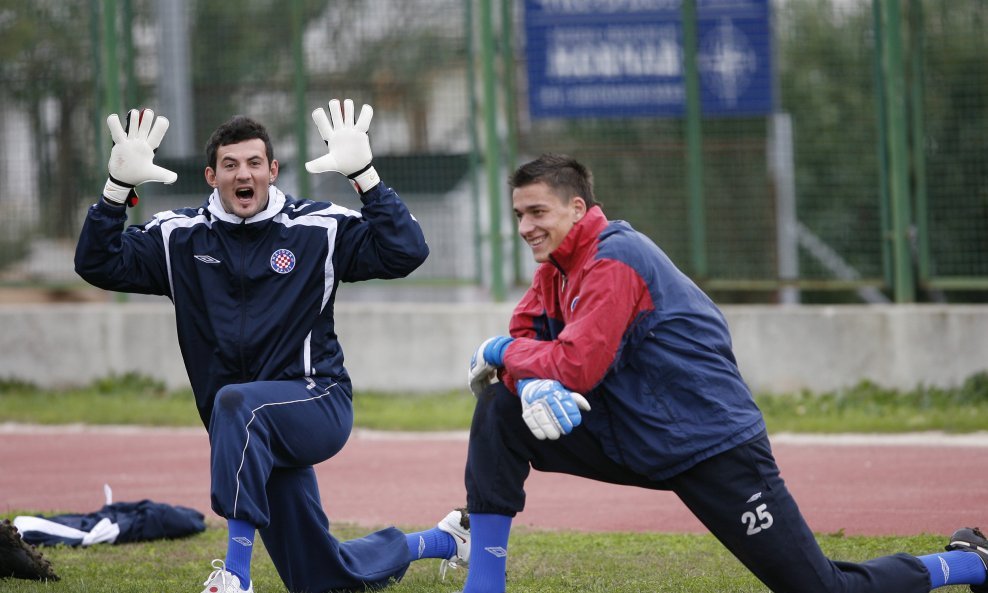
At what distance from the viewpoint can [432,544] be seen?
5.50 meters

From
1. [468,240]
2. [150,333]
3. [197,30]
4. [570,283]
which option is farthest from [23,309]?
[570,283]

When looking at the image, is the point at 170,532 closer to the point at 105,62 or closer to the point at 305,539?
the point at 305,539

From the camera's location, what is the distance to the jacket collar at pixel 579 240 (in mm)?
4488

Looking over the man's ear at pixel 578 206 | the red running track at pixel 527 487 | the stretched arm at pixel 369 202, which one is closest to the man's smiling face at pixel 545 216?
the man's ear at pixel 578 206

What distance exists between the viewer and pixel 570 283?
4.49 m

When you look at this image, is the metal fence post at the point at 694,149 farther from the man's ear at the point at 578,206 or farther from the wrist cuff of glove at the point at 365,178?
the man's ear at the point at 578,206

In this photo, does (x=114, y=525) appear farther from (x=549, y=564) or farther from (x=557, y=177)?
(x=557, y=177)

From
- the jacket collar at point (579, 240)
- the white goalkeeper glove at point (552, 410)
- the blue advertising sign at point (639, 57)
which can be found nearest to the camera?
the white goalkeeper glove at point (552, 410)

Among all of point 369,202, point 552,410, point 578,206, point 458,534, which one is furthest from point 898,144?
point 552,410

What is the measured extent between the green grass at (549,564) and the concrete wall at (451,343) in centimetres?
436

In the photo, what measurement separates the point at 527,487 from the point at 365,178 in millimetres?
3420

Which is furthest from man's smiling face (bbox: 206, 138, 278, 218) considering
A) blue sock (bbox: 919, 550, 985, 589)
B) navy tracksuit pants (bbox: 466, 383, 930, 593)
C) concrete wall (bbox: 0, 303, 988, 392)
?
concrete wall (bbox: 0, 303, 988, 392)

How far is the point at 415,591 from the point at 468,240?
651 cm

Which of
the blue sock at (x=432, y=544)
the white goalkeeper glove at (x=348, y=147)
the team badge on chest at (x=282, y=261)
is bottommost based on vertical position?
the blue sock at (x=432, y=544)
